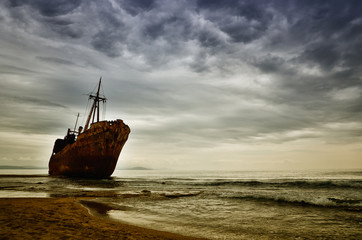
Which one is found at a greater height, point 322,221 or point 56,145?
point 56,145

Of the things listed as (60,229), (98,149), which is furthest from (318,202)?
(98,149)

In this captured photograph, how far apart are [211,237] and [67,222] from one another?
405 centimetres

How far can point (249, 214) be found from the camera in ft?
28.9

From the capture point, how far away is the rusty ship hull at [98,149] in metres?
31.8

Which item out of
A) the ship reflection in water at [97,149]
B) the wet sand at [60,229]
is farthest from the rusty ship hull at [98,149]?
the wet sand at [60,229]

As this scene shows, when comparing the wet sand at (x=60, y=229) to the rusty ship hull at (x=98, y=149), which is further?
the rusty ship hull at (x=98, y=149)

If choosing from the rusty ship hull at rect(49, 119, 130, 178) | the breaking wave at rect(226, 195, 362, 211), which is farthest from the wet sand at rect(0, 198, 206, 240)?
the rusty ship hull at rect(49, 119, 130, 178)

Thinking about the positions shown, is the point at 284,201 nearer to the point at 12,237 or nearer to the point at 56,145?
the point at 12,237

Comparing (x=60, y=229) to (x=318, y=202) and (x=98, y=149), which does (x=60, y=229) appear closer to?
(x=318, y=202)

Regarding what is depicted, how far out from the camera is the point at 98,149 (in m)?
32.0

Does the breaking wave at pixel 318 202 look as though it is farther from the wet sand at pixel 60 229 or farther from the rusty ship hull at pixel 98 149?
the rusty ship hull at pixel 98 149

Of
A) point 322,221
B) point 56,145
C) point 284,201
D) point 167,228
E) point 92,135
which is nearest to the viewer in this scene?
Answer: point 167,228

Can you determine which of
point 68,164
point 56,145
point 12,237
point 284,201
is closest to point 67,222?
point 12,237

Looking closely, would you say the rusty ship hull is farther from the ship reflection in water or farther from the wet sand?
the wet sand
